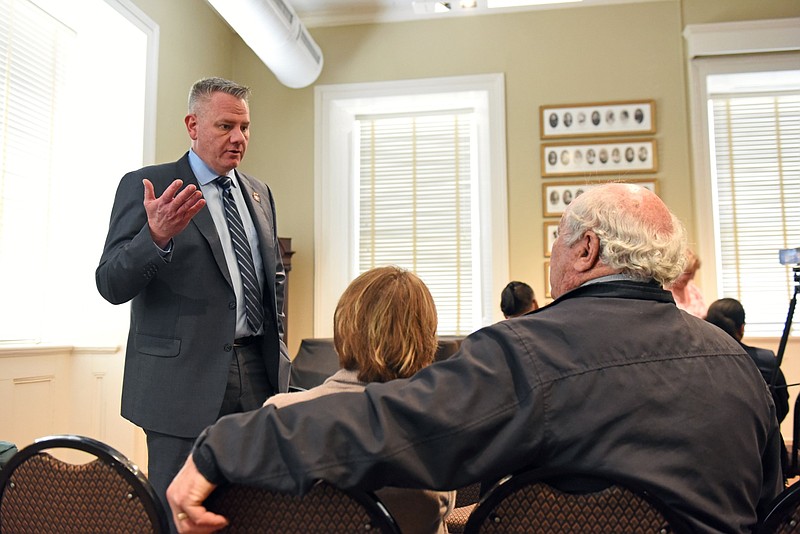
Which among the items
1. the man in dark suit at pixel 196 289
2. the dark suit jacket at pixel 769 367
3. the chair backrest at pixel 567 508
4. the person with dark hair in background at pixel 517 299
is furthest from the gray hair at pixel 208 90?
the dark suit jacket at pixel 769 367

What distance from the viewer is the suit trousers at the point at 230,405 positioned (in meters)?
1.95

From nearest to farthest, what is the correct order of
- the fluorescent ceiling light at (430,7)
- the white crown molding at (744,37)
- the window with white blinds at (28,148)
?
the window with white blinds at (28,148) < the white crown molding at (744,37) < the fluorescent ceiling light at (430,7)

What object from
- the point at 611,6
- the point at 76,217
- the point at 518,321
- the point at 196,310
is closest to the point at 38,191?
the point at 76,217

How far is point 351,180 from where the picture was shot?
6.09 metres

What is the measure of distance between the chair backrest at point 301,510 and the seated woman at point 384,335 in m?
0.27

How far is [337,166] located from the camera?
19.6 feet

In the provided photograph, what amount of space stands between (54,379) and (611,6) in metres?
4.74

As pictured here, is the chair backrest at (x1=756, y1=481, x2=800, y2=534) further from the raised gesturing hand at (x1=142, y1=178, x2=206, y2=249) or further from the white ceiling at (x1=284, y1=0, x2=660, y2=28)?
the white ceiling at (x1=284, y1=0, x2=660, y2=28)

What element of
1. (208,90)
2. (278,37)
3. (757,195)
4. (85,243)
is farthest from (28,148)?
(757,195)

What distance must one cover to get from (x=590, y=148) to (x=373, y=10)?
2070 millimetres

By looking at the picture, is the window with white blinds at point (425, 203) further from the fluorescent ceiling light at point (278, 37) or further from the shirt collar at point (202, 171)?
the shirt collar at point (202, 171)

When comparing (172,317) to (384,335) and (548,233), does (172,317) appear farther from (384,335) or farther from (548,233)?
(548,233)

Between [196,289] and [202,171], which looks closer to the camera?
[196,289]

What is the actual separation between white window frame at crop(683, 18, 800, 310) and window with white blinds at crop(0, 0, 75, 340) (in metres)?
4.40
